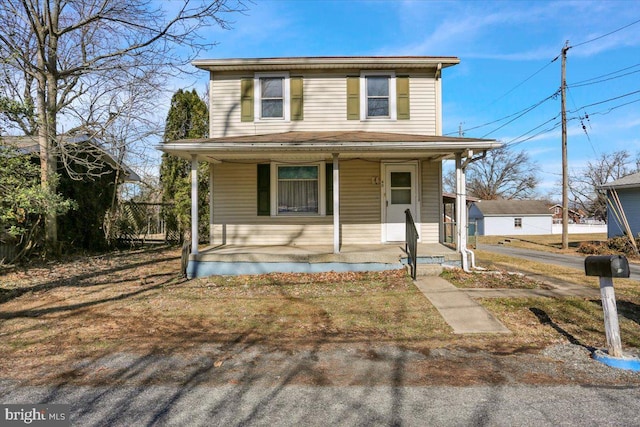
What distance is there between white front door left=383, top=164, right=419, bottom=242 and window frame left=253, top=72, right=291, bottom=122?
3.10 meters

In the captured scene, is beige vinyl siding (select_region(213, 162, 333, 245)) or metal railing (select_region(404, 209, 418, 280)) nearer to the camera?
metal railing (select_region(404, 209, 418, 280))

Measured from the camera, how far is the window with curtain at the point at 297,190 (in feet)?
33.3

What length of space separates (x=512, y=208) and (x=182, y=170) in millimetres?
34036

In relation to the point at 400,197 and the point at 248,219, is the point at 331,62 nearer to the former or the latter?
the point at 400,197

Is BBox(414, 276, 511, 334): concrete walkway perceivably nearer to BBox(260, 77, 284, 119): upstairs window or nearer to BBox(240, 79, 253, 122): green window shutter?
BBox(260, 77, 284, 119): upstairs window

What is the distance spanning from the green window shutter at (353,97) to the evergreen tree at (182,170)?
643 centimetres

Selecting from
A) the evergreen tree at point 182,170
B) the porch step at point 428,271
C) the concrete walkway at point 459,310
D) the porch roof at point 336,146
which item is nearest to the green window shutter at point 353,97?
the porch roof at point 336,146

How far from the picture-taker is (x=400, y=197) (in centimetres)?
1012

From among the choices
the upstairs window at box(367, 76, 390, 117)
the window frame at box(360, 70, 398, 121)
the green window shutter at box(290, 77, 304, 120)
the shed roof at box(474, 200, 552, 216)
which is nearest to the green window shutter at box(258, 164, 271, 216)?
the green window shutter at box(290, 77, 304, 120)

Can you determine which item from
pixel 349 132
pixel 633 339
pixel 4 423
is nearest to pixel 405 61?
pixel 349 132

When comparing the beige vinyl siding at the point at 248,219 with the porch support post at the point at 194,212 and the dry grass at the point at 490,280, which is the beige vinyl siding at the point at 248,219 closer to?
the porch support post at the point at 194,212

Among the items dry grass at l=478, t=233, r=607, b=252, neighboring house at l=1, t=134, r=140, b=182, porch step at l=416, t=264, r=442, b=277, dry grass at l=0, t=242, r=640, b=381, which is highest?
neighboring house at l=1, t=134, r=140, b=182

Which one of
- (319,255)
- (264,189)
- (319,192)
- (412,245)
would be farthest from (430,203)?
(264,189)

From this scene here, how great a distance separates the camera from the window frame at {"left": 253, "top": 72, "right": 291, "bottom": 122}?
1047 cm
